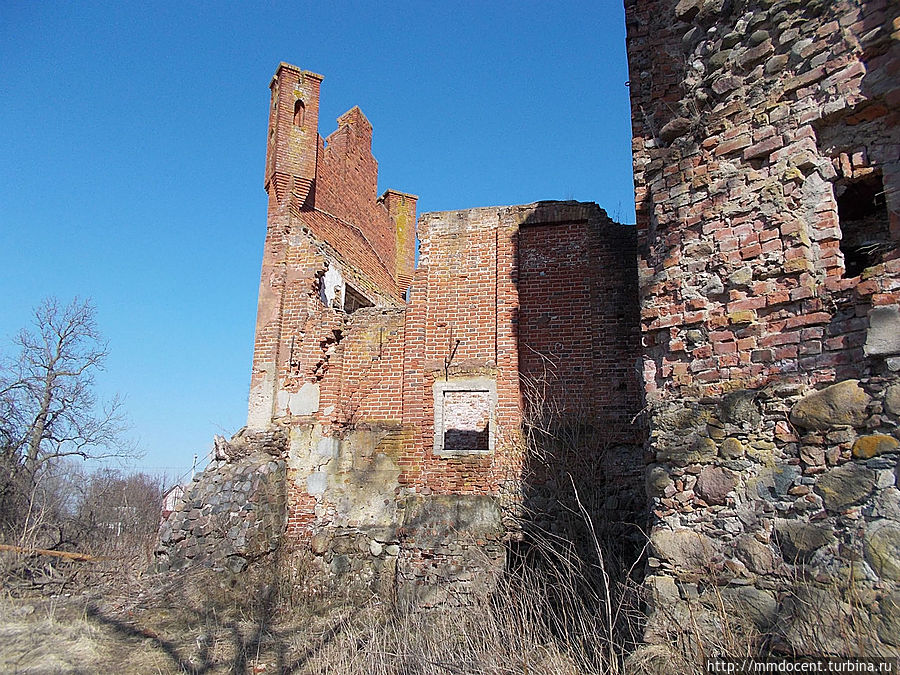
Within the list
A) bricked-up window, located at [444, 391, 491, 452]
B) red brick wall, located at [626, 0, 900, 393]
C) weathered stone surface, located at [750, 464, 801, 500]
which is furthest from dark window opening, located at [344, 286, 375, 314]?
weathered stone surface, located at [750, 464, 801, 500]

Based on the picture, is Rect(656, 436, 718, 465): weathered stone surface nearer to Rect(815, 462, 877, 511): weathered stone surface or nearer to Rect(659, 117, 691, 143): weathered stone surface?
Rect(815, 462, 877, 511): weathered stone surface

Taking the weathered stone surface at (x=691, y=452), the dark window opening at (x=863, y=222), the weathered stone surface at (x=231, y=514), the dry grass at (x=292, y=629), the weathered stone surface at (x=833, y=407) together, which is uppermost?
the dark window opening at (x=863, y=222)

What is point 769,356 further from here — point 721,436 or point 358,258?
point 358,258

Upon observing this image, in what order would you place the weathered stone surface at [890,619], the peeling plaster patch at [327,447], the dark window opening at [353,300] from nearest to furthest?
1. the weathered stone surface at [890,619]
2. the peeling plaster patch at [327,447]
3. the dark window opening at [353,300]

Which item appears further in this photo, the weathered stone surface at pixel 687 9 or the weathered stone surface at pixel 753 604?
the weathered stone surface at pixel 687 9

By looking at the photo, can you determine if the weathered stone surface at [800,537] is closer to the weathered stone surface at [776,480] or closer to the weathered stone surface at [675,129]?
the weathered stone surface at [776,480]

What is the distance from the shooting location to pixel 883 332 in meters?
3.59

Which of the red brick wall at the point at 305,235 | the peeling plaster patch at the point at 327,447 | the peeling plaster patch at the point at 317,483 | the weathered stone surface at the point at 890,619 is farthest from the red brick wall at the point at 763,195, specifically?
the peeling plaster patch at the point at 317,483

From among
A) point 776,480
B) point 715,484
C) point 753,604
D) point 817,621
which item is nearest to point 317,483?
point 715,484

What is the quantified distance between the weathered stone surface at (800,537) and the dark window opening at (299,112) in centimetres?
1083

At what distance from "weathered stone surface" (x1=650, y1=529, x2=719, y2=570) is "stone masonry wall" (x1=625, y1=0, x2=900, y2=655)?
0.04 ft

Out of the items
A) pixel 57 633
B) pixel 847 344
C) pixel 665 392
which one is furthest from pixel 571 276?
pixel 57 633

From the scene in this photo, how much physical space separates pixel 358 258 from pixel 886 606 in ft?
37.0

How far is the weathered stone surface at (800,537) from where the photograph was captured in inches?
141
